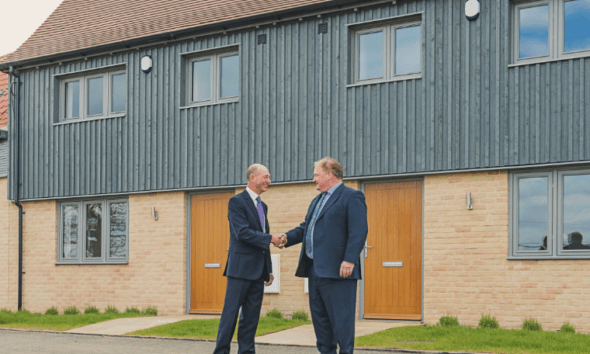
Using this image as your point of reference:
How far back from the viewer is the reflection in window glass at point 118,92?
1836 cm

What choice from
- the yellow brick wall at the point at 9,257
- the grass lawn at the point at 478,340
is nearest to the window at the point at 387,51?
the grass lawn at the point at 478,340

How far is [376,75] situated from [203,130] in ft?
11.9

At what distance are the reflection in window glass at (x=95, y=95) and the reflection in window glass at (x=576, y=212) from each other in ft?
32.1

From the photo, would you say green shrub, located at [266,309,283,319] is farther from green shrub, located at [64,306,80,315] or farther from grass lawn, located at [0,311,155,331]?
green shrub, located at [64,306,80,315]

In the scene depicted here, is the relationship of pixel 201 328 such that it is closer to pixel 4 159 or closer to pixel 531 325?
pixel 531 325

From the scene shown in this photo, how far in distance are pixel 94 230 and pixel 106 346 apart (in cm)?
682

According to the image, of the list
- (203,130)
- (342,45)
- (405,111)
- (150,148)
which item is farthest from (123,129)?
(405,111)

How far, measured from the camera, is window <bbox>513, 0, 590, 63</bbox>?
13.2 m

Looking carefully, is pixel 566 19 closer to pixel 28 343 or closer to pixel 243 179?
pixel 243 179

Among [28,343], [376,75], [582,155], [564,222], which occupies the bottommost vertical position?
[28,343]

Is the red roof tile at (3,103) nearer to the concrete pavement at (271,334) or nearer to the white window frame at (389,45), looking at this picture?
the concrete pavement at (271,334)

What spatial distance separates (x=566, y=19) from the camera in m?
13.3

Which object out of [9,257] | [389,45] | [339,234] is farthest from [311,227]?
[9,257]

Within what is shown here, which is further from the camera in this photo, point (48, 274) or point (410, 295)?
point (48, 274)
